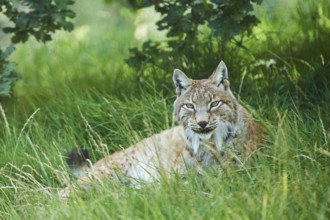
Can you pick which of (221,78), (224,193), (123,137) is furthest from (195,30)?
(224,193)

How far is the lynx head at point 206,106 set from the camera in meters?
5.20

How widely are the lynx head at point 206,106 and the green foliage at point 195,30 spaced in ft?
2.08

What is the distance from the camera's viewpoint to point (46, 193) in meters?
4.78

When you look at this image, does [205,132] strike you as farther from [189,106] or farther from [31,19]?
[31,19]

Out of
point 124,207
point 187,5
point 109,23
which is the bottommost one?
point 109,23

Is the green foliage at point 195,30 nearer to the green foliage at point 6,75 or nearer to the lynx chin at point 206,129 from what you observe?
the lynx chin at point 206,129

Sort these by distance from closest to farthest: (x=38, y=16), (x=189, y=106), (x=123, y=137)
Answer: (x=189, y=106)
(x=123, y=137)
(x=38, y=16)

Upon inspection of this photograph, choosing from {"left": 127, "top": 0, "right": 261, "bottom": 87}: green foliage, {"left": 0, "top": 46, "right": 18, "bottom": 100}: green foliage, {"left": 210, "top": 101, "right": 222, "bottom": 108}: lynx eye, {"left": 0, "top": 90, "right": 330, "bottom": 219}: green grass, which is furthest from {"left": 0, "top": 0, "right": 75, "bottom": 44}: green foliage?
{"left": 210, "top": 101, "right": 222, "bottom": 108}: lynx eye

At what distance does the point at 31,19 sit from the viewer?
6.36 metres

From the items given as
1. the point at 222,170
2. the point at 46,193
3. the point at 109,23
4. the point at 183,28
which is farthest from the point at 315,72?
the point at 109,23

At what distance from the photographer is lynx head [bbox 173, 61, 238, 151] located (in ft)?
17.0

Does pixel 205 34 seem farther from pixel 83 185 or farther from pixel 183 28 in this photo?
pixel 83 185

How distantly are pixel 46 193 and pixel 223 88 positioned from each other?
139 centimetres

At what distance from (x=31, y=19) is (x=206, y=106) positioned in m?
1.86
